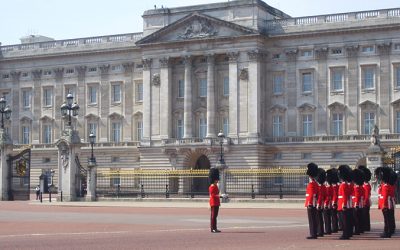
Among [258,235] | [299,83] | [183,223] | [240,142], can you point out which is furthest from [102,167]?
[258,235]

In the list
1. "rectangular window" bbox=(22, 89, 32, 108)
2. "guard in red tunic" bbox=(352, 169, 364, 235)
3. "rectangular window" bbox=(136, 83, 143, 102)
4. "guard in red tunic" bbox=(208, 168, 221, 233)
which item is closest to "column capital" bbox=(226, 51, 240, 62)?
"rectangular window" bbox=(136, 83, 143, 102)

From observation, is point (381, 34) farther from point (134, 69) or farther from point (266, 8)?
point (134, 69)

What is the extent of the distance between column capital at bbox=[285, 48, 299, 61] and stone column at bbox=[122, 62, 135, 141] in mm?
16213

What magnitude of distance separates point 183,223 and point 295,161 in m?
46.3

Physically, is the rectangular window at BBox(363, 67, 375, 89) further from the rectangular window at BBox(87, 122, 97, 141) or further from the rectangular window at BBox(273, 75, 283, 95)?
the rectangular window at BBox(87, 122, 97, 141)

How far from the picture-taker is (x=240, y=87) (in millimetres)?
79750

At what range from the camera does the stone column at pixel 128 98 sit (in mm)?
87125

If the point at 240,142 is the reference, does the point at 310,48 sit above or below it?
above

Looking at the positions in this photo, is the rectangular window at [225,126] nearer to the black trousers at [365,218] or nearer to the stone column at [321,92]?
the stone column at [321,92]

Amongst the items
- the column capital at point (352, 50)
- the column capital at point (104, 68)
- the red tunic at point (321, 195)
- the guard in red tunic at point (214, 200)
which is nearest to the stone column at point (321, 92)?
the column capital at point (352, 50)

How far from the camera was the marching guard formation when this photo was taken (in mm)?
25266

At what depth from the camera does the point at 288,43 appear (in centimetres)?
7906

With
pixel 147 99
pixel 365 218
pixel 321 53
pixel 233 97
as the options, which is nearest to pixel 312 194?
pixel 365 218

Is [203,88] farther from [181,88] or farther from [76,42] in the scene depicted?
[76,42]
